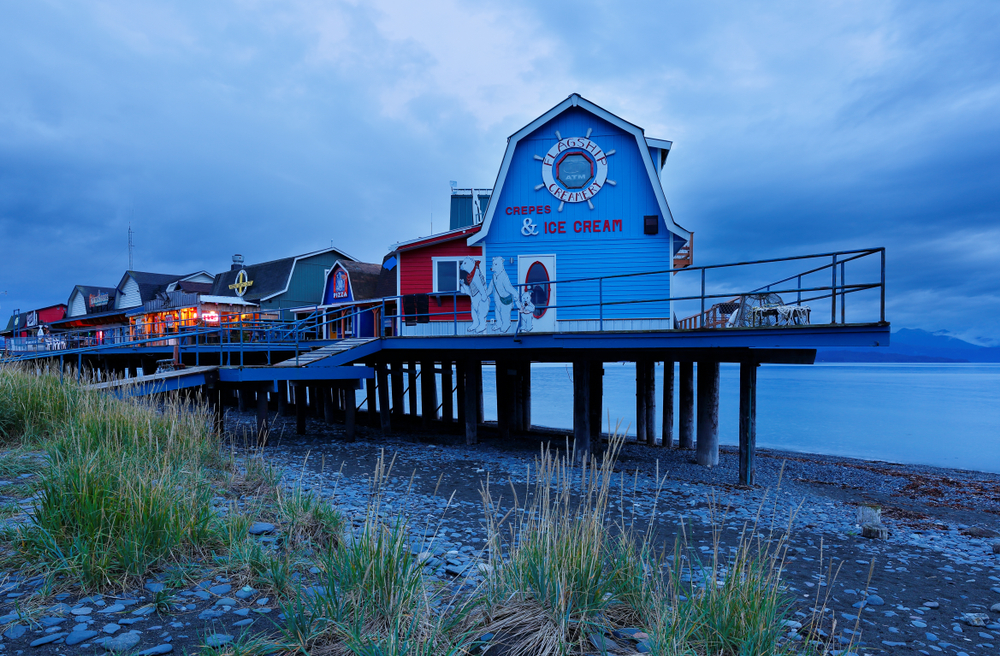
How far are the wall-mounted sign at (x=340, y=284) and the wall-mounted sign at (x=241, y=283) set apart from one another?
1332cm

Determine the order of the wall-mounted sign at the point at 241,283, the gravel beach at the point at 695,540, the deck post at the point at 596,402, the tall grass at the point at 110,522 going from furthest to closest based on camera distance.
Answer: the wall-mounted sign at the point at 241,283 < the deck post at the point at 596,402 < the tall grass at the point at 110,522 < the gravel beach at the point at 695,540

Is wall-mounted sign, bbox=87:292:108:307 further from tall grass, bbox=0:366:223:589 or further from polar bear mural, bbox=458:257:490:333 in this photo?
tall grass, bbox=0:366:223:589

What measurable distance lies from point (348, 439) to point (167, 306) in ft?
101

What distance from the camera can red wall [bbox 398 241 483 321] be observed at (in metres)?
15.8

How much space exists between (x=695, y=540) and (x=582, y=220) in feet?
30.8

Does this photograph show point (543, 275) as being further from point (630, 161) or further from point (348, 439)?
point (348, 439)

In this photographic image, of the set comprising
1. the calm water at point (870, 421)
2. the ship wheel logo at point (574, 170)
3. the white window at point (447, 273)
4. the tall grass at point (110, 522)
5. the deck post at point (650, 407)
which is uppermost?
the ship wheel logo at point (574, 170)

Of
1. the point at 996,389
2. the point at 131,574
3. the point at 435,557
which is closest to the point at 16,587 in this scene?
the point at 131,574

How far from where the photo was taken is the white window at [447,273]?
1594cm

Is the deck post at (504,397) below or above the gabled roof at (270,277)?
below

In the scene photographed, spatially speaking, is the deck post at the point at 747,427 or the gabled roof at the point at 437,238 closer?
the deck post at the point at 747,427

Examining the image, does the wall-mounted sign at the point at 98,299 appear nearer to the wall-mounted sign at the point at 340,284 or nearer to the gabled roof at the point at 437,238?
the wall-mounted sign at the point at 340,284

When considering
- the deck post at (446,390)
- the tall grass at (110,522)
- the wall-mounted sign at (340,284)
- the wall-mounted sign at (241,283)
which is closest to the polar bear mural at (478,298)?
the deck post at (446,390)

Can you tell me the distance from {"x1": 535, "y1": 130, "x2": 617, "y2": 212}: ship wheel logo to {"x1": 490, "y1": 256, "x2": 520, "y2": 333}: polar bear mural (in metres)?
2.70
